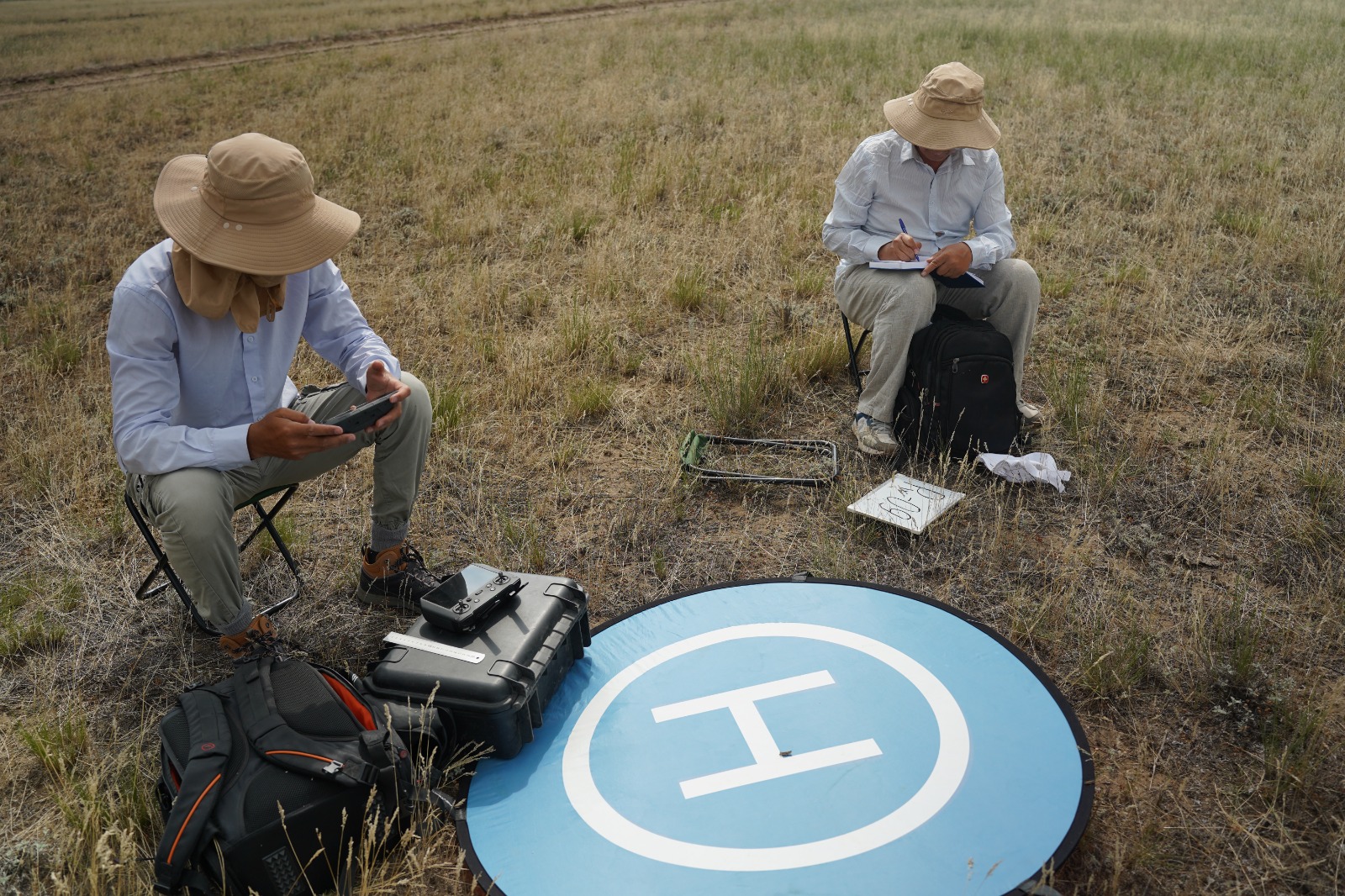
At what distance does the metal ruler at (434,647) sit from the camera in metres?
2.93

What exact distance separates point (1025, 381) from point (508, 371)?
2.82 meters

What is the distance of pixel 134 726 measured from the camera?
320cm

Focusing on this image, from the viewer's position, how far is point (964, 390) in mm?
4227

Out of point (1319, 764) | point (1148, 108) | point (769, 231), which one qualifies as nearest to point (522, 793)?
point (1319, 764)

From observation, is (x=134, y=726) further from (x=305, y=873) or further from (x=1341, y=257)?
(x=1341, y=257)

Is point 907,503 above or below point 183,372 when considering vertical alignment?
below

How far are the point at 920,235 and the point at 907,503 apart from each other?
1.35 metres

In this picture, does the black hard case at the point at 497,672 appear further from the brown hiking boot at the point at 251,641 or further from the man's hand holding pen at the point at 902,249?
the man's hand holding pen at the point at 902,249

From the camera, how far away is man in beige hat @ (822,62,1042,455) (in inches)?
171

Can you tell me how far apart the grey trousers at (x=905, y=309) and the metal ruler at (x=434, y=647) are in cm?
236

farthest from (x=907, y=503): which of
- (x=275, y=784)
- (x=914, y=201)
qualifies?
(x=275, y=784)

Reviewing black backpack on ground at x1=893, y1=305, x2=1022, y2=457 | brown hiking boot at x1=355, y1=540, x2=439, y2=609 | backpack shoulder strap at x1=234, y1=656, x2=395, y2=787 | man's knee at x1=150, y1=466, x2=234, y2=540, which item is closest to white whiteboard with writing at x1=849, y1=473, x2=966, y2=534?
black backpack on ground at x1=893, y1=305, x2=1022, y2=457

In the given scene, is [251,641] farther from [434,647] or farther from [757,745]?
[757,745]

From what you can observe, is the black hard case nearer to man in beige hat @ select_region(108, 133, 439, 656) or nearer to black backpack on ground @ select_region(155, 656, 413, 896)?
black backpack on ground @ select_region(155, 656, 413, 896)
